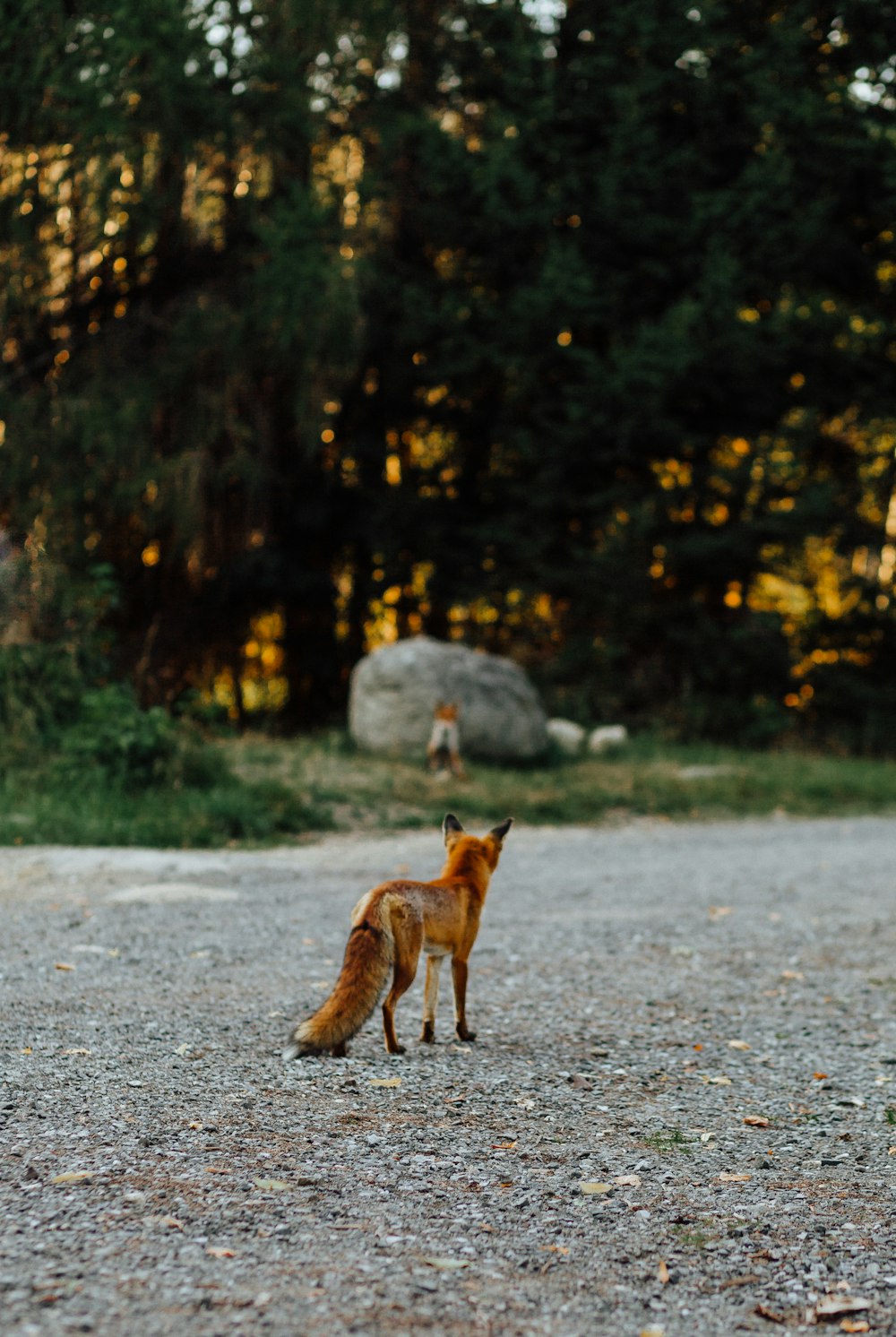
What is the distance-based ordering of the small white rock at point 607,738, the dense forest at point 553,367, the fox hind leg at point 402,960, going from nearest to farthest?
the fox hind leg at point 402,960
the dense forest at point 553,367
the small white rock at point 607,738

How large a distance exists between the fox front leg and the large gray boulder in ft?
34.0

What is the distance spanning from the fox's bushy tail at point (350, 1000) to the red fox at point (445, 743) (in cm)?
969

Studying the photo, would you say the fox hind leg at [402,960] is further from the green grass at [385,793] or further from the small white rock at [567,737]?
the small white rock at [567,737]

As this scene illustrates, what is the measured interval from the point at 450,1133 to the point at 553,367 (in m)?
17.6

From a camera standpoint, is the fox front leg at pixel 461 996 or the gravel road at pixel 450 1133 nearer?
the gravel road at pixel 450 1133

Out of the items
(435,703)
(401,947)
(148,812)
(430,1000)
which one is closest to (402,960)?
(401,947)

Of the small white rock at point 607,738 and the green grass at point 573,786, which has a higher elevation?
the small white rock at point 607,738

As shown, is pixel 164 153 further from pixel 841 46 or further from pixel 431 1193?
pixel 431 1193

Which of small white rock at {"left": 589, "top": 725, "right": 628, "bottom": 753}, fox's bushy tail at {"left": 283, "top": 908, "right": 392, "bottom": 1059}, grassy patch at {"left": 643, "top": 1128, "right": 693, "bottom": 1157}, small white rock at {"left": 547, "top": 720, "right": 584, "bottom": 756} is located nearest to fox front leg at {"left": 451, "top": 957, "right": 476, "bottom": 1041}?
fox's bushy tail at {"left": 283, "top": 908, "right": 392, "bottom": 1059}

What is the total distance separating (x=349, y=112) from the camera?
19141 mm

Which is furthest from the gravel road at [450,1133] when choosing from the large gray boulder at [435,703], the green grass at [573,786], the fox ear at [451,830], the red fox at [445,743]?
the large gray boulder at [435,703]

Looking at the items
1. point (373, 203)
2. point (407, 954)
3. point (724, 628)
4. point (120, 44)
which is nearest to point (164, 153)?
point (120, 44)

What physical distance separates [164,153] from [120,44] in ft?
5.33

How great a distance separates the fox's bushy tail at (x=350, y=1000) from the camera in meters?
4.43
